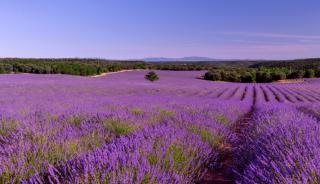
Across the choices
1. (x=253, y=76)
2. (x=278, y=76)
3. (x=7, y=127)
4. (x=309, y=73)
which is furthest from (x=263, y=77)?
(x=7, y=127)

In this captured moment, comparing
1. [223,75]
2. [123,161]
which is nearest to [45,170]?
[123,161]

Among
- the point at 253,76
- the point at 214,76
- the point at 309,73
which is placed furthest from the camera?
the point at 309,73

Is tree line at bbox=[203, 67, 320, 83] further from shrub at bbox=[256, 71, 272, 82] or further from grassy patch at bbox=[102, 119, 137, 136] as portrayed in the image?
grassy patch at bbox=[102, 119, 137, 136]

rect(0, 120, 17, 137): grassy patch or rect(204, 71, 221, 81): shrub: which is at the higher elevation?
rect(0, 120, 17, 137): grassy patch

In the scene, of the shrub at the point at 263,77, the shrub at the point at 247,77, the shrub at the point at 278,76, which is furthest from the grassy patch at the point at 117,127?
the shrub at the point at 278,76

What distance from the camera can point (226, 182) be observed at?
2848 millimetres

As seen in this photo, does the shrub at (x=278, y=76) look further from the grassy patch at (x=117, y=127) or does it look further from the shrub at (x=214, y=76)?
the grassy patch at (x=117, y=127)

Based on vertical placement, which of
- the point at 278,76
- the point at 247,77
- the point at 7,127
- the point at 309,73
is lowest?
the point at 247,77

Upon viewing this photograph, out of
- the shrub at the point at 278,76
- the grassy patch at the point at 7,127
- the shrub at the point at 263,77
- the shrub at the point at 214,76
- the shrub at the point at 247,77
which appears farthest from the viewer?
the shrub at the point at 263,77

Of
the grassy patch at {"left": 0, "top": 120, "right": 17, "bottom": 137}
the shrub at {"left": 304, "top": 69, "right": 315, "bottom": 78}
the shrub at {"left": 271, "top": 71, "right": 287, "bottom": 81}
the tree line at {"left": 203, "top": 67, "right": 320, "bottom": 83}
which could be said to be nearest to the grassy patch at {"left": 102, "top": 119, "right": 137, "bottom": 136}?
the grassy patch at {"left": 0, "top": 120, "right": 17, "bottom": 137}

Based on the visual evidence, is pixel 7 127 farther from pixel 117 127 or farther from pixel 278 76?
pixel 278 76

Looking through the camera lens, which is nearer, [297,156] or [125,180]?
[125,180]

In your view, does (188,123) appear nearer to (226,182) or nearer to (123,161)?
(226,182)

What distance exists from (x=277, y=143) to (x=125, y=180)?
1.55 metres
